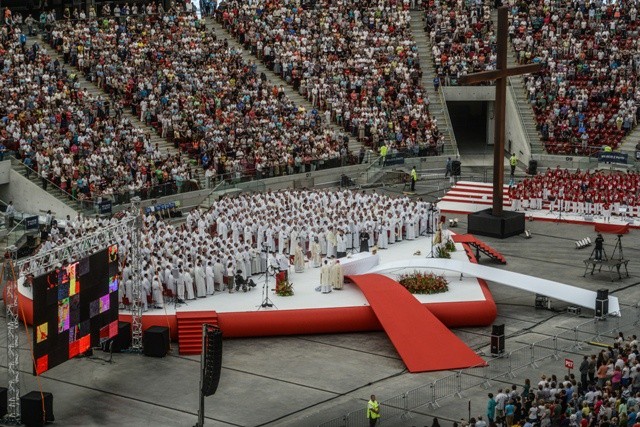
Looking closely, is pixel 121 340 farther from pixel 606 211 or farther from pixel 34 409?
pixel 606 211

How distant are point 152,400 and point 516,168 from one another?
36325 mm

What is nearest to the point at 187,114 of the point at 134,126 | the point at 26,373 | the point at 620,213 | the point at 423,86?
the point at 134,126

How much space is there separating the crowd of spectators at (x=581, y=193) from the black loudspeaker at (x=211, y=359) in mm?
27431

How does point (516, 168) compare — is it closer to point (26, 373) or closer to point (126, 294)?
point (126, 294)

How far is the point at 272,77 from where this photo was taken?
235ft

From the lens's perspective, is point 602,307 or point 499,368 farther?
point 602,307

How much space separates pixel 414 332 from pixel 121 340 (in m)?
8.60

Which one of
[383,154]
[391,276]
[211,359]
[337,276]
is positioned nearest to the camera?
[211,359]

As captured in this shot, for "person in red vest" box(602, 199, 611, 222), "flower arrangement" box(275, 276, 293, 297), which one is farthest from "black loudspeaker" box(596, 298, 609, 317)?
"person in red vest" box(602, 199, 611, 222)

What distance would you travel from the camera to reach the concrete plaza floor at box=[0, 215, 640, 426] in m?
34.6

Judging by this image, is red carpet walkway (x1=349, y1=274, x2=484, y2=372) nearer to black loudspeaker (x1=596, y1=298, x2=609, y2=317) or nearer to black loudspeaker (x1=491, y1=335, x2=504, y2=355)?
black loudspeaker (x1=491, y1=335, x2=504, y2=355)

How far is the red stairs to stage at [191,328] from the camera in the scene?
39.6 metres

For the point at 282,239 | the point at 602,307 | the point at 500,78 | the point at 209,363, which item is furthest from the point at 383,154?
the point at 209,363

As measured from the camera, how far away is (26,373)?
38250 millimetres
